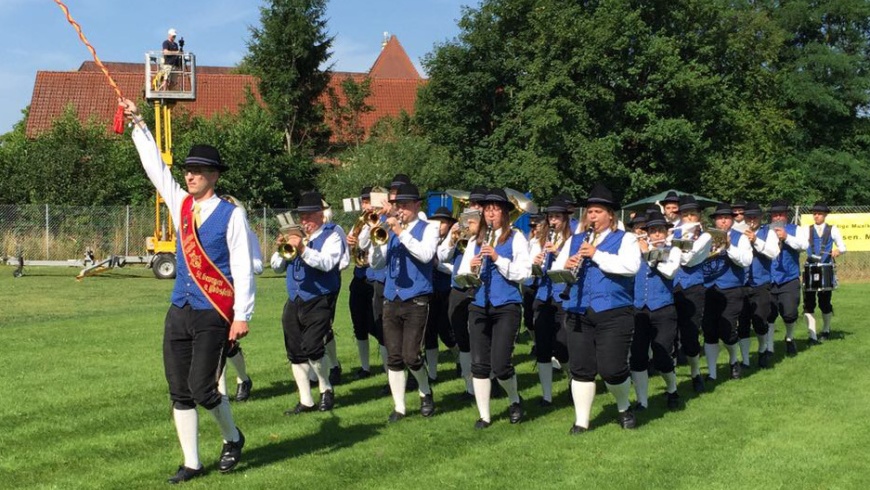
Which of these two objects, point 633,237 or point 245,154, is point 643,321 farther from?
point 245,154

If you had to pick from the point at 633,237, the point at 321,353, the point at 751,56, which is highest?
the point at 751,56

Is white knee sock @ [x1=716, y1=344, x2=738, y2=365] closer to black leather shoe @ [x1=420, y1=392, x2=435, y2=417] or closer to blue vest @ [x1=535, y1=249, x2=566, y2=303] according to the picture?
blue vest @ [x1=535, y1=249, x2=566, y2=303]

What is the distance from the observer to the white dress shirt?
20.5 ft

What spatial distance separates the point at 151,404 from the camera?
916 centimetres

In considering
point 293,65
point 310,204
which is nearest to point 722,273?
point 310,204

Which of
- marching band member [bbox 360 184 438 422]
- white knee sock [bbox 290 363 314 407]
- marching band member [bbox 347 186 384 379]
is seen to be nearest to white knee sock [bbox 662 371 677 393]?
marching band member [bbox 360 184 438 422]

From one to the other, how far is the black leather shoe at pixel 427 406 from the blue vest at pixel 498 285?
120 cm

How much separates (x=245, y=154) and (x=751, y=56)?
2414cm

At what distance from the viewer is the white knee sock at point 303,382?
28.7ft

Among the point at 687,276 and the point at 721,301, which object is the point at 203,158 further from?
the point at 721,301

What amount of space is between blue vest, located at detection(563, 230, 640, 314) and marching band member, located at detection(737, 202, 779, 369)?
4.27 m

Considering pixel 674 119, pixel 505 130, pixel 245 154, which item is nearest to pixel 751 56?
pixel 674 119

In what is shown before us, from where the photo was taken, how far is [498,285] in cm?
811

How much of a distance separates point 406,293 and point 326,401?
1511 mm
